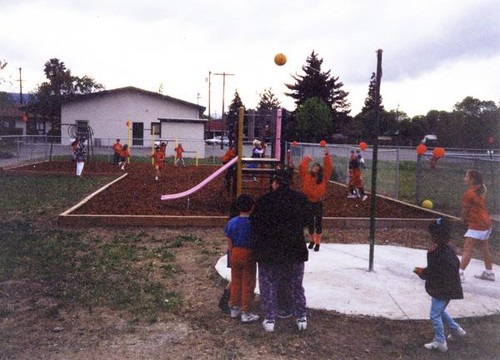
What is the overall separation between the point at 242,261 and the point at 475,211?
3.57m

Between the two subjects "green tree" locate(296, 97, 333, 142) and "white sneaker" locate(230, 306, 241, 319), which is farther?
"green tree" locate(296, 97, 333, 142)

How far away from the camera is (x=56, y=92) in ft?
210

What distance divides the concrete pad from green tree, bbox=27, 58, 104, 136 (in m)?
57.8

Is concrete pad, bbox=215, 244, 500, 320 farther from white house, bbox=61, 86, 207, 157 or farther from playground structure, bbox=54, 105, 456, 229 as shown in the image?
white house, bbox=61, 86, 207, 157

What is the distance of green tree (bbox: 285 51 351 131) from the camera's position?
71.3m

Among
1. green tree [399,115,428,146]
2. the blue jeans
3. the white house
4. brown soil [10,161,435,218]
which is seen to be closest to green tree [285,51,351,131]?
green tree [399,115,428,146]

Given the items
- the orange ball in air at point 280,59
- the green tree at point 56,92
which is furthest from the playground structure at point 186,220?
the green tree at point 56,92

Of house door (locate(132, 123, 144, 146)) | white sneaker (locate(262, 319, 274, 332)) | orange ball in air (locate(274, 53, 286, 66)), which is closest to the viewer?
white sneaker (locate(262, 319, 274, 332))

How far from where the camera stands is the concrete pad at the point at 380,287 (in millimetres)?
6199

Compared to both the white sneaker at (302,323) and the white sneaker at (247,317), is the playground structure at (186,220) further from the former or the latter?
the white sneaker at (302,323)

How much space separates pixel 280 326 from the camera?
18.6 feet

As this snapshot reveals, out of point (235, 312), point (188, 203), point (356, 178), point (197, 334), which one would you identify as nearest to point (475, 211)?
point (235, 312)

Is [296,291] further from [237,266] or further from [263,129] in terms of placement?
[263,129]

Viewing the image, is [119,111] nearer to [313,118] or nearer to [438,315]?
[313,118]
